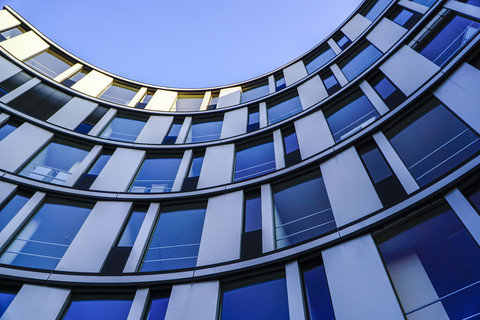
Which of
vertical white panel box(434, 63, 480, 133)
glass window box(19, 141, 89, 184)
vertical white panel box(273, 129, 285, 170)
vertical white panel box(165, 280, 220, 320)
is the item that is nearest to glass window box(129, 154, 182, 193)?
glass window box(19, 141, 89, 184)

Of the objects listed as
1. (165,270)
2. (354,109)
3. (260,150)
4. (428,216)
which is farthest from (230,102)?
(428,216)

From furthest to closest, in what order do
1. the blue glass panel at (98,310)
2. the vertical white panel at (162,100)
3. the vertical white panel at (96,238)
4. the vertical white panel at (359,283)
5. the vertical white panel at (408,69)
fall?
the vertical white panel at (162,100) < the vertical white panel at (408,69) < the vertical white panel at (96,238) < the blue glass panel at (98,310) < the vertical white panel at (359,283)

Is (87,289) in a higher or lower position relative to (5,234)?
lower

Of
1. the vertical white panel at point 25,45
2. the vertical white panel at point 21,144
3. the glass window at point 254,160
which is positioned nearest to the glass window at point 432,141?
the glass window at point 254,160

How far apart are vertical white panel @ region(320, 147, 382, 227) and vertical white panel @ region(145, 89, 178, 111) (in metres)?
13.4

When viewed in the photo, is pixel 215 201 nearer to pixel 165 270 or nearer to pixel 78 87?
pixel 165 270

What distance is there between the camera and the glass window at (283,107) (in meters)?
17.8

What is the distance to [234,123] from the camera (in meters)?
18.5

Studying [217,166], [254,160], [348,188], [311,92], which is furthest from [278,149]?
[311,92]

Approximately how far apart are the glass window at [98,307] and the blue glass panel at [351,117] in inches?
398

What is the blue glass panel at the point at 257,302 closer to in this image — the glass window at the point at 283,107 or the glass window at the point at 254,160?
the glass window at the point at 254,160

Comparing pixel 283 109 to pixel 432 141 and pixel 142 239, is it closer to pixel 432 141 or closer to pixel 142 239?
pixel 432 141

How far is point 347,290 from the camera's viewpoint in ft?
25.3

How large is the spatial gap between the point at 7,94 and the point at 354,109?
17.4m
